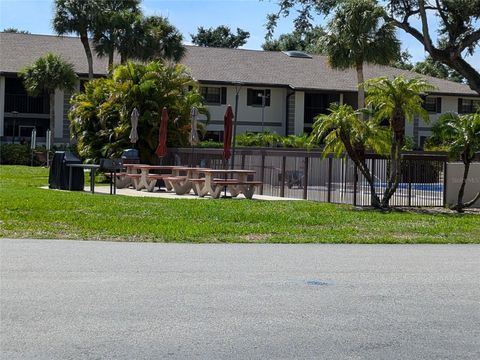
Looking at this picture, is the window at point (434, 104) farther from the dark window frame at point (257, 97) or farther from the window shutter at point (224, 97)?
the window shutter at point (224, 97)

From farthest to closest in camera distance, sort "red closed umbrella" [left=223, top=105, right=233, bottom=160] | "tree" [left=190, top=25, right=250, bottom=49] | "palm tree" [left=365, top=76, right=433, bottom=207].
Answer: "tree" [left=190, top=25, right=250, bottom=49]
"red closed umbrella" [left=223, top=105, right=233, bottom=160]
"palm tree" [left=365, top=76, right=433, bottom=207]

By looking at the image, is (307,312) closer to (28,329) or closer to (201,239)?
(28,329)

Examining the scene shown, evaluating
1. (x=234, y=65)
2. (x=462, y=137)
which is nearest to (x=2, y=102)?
(x=234, y=65)

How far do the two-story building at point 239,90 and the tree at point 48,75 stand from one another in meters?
1.57

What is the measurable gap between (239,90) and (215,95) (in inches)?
65.8

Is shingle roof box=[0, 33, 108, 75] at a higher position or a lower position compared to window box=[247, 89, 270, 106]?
higher

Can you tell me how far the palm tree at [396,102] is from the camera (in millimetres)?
19531

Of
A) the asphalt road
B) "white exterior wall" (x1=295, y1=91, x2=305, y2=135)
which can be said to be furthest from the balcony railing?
the asphalt road

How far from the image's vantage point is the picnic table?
21.8 metres

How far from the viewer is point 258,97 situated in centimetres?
4972

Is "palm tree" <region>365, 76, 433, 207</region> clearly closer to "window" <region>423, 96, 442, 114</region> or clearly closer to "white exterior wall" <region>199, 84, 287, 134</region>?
"white exterior wall" <region>199, 84, 287, 134</region>

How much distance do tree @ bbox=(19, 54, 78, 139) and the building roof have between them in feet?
5.19

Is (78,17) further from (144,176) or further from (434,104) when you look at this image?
(434,104)

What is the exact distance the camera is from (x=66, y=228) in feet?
46.0
